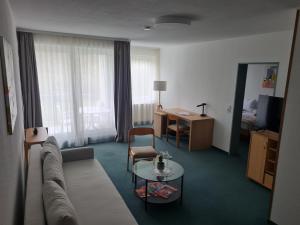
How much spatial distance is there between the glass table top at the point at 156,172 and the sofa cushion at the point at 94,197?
19.0 inches

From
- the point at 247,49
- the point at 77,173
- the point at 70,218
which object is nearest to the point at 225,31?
the point at 247,49

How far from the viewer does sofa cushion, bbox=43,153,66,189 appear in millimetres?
1996

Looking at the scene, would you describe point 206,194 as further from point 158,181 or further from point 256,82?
point 256,82

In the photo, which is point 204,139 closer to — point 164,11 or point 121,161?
point 121,161

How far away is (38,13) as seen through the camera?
Result: 2838 millimetres

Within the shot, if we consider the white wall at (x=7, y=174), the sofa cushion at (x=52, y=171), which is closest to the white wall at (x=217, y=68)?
the sofa cushion at (x=52, y=171)

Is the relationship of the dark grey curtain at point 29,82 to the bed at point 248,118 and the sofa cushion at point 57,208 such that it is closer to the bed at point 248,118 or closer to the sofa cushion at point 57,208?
the sofa cushion at point 57,208

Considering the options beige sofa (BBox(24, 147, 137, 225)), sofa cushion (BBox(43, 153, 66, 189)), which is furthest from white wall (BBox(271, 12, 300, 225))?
sofa cushion (BBox(43, 153, 66, 189))

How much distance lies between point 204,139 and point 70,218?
401 centimetres

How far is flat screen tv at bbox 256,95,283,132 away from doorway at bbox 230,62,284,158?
0.62 ft

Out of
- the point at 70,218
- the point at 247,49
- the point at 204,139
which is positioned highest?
the point at 247,49

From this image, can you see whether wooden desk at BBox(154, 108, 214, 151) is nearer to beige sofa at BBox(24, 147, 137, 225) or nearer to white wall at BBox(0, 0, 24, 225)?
beige sofa at BBox(24, 147, 137, 225)

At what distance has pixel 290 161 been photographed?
234cm

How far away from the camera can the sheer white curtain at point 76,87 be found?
4516 mm
